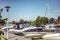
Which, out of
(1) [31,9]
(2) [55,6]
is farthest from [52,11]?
(1) [31,9]

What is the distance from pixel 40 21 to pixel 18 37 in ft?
1.23

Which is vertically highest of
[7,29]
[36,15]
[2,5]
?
[2,5]

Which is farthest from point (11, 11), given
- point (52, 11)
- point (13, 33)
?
point (52, 11)

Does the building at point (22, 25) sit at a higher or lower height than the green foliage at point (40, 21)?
lower

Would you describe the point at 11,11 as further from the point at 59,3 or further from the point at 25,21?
the point at 59,3

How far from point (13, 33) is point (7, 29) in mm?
100

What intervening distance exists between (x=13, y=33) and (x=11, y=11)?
0.31 meters

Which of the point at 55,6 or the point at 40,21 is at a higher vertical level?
the point at 55,6

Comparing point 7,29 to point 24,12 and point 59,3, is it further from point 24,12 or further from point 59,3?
point 59,3

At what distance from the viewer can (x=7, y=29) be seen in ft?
8.08

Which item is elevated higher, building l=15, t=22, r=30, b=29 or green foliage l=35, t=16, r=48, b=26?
green foliage l=35, t=16, r=48, b=26

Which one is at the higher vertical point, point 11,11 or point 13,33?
point 11,11

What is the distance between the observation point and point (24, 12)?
2480 mm

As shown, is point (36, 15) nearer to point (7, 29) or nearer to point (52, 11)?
point (52, 11)
